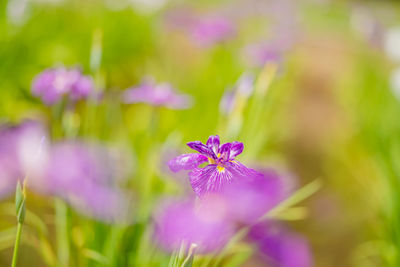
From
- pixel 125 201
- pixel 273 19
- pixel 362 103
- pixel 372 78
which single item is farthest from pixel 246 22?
pixel 125 201

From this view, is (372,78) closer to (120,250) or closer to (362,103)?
(362,103)

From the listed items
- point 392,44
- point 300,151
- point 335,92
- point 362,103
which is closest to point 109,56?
point 300,151

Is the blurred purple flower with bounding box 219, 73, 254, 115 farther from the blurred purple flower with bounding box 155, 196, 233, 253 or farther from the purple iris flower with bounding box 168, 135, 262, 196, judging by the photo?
the purple iris flower with bounding box 168, 135, 262, 196

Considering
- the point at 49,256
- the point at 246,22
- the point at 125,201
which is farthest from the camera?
the point at 246,22

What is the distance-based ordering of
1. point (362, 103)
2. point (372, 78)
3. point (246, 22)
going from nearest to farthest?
point (362, 103) → point (372, 78) → point (246, 22)

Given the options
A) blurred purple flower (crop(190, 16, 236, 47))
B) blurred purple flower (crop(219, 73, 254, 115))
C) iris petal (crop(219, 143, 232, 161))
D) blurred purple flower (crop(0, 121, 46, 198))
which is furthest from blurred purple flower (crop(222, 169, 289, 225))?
blurred purple flower (crop(190, 16, 236, 47))

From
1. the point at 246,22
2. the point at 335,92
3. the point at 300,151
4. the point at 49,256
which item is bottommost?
the point at 49,256

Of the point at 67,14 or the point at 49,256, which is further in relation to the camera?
the point at 67,14

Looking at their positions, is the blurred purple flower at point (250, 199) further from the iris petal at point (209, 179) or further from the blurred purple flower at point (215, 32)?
the blurred purple flower at point (215, 32)

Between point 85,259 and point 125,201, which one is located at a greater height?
point 125,201
